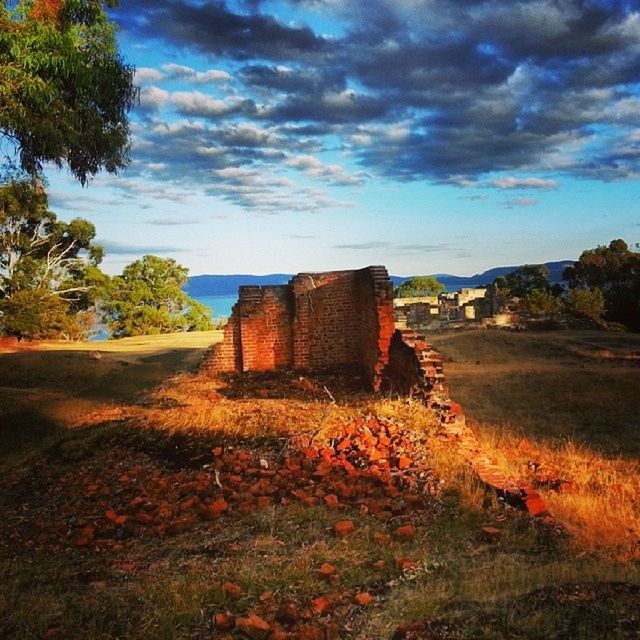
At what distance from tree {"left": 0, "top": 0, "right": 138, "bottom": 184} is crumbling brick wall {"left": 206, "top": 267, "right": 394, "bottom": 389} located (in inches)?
169

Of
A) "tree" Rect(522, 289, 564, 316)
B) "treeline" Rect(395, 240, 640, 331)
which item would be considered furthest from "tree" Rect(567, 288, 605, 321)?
"tree" Rect(522, 289, 564, 316)

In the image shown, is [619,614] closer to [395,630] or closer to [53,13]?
[395,630]

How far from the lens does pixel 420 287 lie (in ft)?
226

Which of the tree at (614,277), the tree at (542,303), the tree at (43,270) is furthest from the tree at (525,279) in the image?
the tree at (43,270)

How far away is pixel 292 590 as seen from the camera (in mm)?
4105

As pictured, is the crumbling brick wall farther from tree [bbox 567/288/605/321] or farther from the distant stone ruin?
tree [bbox 567/288/605/321]

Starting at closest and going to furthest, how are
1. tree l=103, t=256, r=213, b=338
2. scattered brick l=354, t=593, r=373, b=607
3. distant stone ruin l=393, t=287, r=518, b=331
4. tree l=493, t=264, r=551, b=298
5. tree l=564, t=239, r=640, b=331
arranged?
scattered brick l=354, t=593, r=373, b=607
distant stone ruin l=393, t=287, r=518, b=331
tree l=564, t=239, r=640, b=331
tree l=103, t=256, r=213, b=338
tree l=493, t=264, r=551, b=298

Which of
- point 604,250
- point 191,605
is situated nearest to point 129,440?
point 191,605

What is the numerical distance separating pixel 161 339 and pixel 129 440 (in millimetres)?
25864

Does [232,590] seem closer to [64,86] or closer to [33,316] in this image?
[64,86]

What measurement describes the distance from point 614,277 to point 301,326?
3718 centimetres

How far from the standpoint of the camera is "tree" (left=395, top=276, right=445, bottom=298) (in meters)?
67.9

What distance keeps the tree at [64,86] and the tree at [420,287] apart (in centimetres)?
5720

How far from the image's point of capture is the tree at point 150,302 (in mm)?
41125
